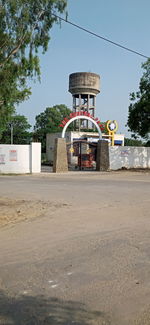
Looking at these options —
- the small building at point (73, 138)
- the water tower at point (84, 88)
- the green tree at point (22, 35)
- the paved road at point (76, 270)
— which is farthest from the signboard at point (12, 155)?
the water tower at point (84, 88)

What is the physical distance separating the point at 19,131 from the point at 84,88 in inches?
705

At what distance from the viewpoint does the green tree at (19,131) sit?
217ft

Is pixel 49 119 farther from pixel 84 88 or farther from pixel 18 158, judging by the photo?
pixel 18 158

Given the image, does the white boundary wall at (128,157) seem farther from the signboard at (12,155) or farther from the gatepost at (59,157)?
the signboard at (12,155)

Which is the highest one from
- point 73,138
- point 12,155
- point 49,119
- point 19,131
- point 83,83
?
point 83,83

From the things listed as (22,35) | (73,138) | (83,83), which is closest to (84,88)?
(83,83)

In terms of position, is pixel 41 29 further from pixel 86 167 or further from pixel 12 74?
pixel 86 167

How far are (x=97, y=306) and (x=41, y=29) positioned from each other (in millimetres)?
9643

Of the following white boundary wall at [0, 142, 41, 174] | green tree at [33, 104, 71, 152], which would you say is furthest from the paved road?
green tree at [33, 104, 71, 152]

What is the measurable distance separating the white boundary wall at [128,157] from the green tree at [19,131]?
128 ft

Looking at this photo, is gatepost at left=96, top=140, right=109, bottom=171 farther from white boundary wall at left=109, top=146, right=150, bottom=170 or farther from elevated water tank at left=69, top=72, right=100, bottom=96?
elevated water tank at left=69, top=72, right=100, bottom=96

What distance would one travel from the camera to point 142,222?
298 inches

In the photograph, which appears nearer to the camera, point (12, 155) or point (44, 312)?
point (44, 312)

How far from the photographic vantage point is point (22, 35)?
10125 mm
